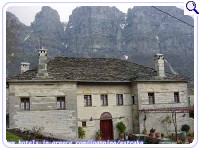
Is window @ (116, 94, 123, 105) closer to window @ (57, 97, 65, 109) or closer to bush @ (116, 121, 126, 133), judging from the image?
bush @ (116, 121, 126, 133)

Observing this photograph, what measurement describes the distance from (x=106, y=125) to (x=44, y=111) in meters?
3.72

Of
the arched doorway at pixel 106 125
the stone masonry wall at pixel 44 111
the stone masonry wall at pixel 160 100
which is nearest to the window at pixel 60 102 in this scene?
the stone masonry wall at pixel 44 111

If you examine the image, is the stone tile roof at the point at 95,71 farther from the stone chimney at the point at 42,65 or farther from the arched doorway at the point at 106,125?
the arched doorway at the point at 106,125

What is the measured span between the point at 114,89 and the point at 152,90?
2031 mm

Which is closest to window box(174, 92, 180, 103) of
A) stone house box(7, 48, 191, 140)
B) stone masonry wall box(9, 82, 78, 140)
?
stone house box(7, 48, 191, 140)

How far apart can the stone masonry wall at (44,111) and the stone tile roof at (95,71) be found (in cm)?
51

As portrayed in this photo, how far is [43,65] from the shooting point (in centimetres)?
1579

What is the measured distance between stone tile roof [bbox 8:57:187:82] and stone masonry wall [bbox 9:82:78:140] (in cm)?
51

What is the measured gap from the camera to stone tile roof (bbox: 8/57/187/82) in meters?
16.5

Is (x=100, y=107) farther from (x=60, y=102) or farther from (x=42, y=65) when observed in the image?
(x=42, y=65)

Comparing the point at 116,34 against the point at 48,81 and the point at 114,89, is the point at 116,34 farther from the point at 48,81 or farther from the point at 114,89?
the point at 48,81

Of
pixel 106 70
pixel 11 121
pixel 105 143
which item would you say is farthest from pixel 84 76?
pixel 105 143

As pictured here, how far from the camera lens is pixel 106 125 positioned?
17766 mm

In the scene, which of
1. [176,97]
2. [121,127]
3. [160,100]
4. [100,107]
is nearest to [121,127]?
[121,127]
